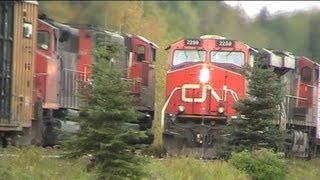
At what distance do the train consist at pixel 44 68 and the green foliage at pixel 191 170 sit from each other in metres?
1.17

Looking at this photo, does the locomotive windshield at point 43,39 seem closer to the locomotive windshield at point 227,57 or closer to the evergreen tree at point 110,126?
the locomotive windshield at point 227,57

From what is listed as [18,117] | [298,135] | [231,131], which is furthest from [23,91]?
[298,135]

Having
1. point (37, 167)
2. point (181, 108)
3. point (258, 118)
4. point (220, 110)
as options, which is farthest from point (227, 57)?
point (37, 167)

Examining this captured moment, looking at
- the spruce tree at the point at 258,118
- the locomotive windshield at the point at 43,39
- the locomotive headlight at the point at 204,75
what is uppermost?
the locomotive windshield at the point at 43,39

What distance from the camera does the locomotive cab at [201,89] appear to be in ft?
66.7

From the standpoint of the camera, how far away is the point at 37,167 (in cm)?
1205

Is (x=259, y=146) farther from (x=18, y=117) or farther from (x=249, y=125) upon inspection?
(x=18, y=117)

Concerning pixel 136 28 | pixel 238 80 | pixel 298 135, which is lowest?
pixel 298 135

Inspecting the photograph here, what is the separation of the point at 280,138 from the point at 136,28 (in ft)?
49.6

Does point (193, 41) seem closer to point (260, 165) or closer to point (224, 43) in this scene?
point (224, 43)

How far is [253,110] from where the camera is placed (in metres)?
17.4

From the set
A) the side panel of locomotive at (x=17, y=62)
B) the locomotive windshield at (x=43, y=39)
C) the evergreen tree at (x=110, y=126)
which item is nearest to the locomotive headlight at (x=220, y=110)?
→ the locomotive windshield at (x=43, y=39)

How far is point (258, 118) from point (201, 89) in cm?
399

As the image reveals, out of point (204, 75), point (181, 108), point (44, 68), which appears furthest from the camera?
point (204, 75)
